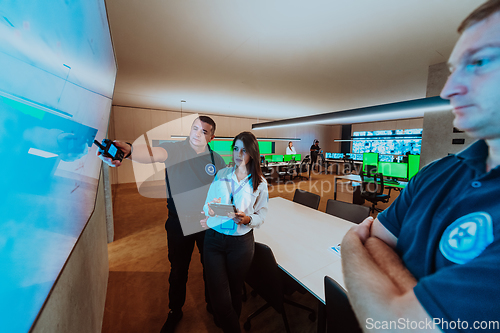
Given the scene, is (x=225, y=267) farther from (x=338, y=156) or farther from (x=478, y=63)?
(x=338, y=156)

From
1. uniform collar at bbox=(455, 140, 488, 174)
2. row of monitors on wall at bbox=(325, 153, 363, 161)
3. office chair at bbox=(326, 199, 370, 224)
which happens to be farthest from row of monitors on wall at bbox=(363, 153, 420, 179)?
row of monitors on wall at bbox=(325, 153, 363, 161)

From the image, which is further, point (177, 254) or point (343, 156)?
point (343, 156)

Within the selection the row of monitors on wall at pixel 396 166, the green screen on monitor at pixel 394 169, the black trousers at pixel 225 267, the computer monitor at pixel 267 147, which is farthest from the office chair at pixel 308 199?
the computer monitor at pixel 267 147

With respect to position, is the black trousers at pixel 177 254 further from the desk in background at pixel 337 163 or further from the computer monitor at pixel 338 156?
the computer monitor at pixel 338 156

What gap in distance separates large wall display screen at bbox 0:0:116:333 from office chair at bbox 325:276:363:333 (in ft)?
3.69

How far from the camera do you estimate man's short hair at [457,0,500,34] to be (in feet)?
1.52

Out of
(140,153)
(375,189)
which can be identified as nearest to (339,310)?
(140,153)

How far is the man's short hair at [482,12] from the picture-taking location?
0.46 meters

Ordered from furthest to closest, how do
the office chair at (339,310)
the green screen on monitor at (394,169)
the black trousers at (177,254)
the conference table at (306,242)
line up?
the green screen on monitor at (394,169), the black trousers at (177,254), the conference table at (306,242), the office chair at (339,310)

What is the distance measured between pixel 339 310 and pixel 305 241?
0.89 meters

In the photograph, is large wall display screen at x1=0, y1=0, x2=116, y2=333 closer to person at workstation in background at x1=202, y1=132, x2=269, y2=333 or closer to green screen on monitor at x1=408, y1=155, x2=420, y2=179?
person at workstation in background at x1=202, y1=132, x2=269, y2=333

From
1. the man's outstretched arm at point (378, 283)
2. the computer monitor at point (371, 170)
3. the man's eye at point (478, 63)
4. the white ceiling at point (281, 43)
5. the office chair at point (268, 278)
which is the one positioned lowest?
the office chair at point (268, 278)

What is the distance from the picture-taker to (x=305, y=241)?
6.06ft

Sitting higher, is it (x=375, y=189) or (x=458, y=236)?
(x=458, y=236)
